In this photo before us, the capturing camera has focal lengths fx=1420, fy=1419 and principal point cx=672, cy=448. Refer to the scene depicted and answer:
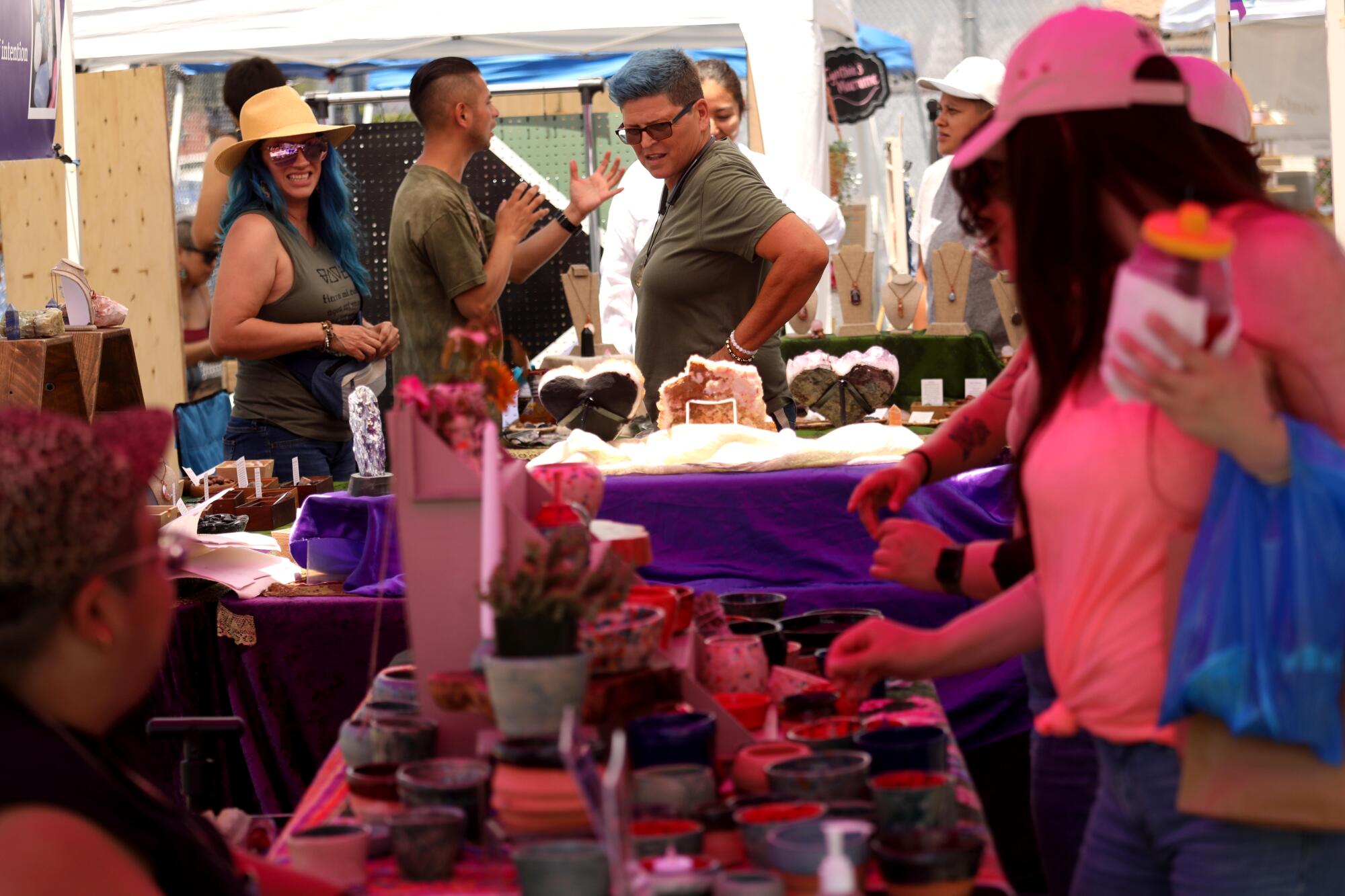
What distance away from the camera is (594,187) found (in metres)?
4.75

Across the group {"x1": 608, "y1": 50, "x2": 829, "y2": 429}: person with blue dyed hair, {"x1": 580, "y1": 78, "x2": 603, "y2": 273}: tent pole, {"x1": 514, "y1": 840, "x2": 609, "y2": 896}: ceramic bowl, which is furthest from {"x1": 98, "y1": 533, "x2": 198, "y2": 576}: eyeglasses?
{"x1": 580, "y1": 78, "x2": 603, "y2": 273}: tent pole

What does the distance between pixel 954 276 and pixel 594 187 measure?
7.04 feet

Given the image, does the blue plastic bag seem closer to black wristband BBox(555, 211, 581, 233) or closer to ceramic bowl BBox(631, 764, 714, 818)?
ceramic bowl BBox(631, 764, 714, 818)

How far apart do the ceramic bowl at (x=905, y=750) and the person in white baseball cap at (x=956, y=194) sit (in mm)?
1760

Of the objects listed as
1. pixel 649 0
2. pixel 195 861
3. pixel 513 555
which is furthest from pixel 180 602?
pixel 649 0

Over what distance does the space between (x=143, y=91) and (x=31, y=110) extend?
273 cm

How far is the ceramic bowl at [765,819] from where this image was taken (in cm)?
132

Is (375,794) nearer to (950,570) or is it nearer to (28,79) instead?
(950,570)

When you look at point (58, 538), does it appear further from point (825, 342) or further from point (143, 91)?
point (143, 91)

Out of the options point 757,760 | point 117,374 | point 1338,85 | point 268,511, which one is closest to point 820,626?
point 757,760

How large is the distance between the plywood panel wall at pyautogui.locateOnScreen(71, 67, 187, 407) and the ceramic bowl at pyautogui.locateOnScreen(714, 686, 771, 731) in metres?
4.85

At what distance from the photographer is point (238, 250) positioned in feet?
12.3

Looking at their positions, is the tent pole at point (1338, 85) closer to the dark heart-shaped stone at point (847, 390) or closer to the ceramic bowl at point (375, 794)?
the dark heart-shaped stone at point (847, 390)

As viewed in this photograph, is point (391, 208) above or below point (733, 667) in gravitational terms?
above
